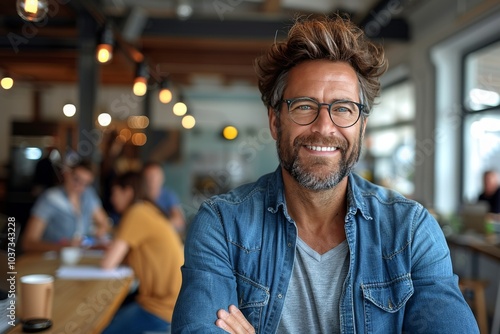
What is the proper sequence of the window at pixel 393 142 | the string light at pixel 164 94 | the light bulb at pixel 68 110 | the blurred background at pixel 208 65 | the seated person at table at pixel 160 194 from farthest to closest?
the window at pixel 393 142, the string light at pixel 164 94, the blurred background at pixel 208 65, the light bulb at pixel 68 110, the seated person at table at pixel 160 194

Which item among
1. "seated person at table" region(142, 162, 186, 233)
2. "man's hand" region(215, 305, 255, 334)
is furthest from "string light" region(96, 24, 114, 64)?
"man's hand" region(215, 305, 255, 334)

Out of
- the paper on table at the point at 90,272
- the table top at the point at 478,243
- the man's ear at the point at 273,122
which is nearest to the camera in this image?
the man's ear at the point at 273,122

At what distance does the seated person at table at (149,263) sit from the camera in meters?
3.05

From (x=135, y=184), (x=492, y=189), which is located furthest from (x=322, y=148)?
(x=492, y=189)

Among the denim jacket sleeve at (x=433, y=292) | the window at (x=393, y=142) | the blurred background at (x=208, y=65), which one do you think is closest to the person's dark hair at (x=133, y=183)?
the blurred background at (x=208, y=65)

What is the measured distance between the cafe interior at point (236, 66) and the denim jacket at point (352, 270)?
3090mm

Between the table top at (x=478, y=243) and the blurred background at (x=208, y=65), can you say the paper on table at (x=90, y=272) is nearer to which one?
the blurred background at (x=208, y=65)

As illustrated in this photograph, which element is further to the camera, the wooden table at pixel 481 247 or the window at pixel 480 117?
the window at pixel 480 117

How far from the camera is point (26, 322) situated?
79.2 inches

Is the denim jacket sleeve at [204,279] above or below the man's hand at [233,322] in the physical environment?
above

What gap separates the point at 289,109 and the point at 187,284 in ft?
1.86

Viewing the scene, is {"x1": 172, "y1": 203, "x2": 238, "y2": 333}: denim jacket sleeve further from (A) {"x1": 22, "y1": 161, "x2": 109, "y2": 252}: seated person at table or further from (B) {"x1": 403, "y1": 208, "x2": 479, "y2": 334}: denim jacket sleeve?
(A) {"x1": 22, "y1": 161, "x2": 109, "y2": 252}: seated person at table

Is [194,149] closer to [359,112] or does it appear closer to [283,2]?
[283,2]

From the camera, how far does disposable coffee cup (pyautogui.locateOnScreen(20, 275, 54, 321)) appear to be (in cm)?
205
